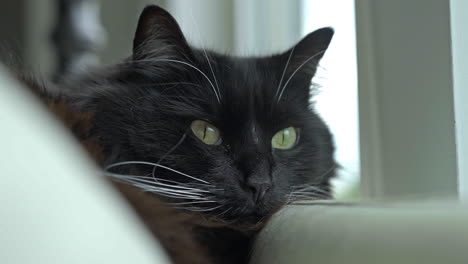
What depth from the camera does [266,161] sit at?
36.6 inches

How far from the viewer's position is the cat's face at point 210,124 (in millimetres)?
883

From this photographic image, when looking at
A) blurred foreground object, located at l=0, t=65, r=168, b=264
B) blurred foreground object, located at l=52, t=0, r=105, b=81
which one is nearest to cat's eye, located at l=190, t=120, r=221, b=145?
blurred foreground object, located at l=0, t=65, r=168, b=264

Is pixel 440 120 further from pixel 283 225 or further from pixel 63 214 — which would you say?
pixel 63 214

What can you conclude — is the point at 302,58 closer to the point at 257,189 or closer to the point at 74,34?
the point at 257,189

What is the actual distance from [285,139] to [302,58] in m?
0.18

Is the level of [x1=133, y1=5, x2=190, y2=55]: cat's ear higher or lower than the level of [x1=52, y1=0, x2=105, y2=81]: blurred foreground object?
higher

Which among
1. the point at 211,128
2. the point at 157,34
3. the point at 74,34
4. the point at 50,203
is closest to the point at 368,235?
the point at 50,203

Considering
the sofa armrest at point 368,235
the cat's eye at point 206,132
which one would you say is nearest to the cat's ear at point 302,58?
the cat's eye at point 206,132

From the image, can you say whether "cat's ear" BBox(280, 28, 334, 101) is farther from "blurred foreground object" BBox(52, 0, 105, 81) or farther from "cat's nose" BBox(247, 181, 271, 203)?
"blurred foreground object" BBox(52, 0, 105, 81)

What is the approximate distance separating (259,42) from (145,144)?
1.20 metres

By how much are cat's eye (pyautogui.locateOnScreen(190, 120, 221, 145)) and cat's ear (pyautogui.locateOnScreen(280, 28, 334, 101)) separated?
18cm

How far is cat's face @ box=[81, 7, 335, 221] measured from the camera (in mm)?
883

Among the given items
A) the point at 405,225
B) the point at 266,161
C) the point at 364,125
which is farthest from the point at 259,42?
the point at 405,225

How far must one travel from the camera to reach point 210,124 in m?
0.95
